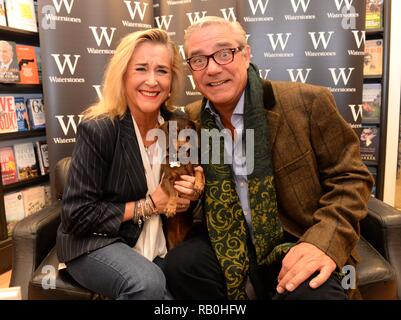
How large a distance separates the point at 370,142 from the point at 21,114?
3.09 meters

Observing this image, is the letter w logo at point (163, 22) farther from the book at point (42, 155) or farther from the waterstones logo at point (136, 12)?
the book at point (42, 155)

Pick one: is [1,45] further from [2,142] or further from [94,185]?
[94,185]

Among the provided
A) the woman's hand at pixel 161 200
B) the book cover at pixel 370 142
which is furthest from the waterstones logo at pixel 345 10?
the woman's hand at pixel 161 200

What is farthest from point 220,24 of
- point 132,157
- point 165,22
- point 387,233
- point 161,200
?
point 165,22

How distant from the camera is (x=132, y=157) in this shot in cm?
146

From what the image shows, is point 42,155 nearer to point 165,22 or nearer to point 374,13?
point 165,22

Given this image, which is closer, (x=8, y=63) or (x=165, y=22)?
(x=8, y=63)

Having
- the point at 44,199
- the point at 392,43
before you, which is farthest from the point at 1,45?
the point at 392,43

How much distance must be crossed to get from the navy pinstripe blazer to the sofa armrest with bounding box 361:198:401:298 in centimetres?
110

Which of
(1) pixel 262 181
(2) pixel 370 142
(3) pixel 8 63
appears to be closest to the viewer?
(1) pixel 262 181

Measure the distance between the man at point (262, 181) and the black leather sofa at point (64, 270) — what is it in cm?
22

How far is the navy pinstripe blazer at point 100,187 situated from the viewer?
4.55ft

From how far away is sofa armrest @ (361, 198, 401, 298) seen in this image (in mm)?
1582

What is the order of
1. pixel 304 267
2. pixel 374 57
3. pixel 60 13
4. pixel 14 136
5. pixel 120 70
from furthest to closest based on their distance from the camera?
pixel 374 57
pixel 14 136
pixel 60 13
pixel 120 70
pixel 304 267
